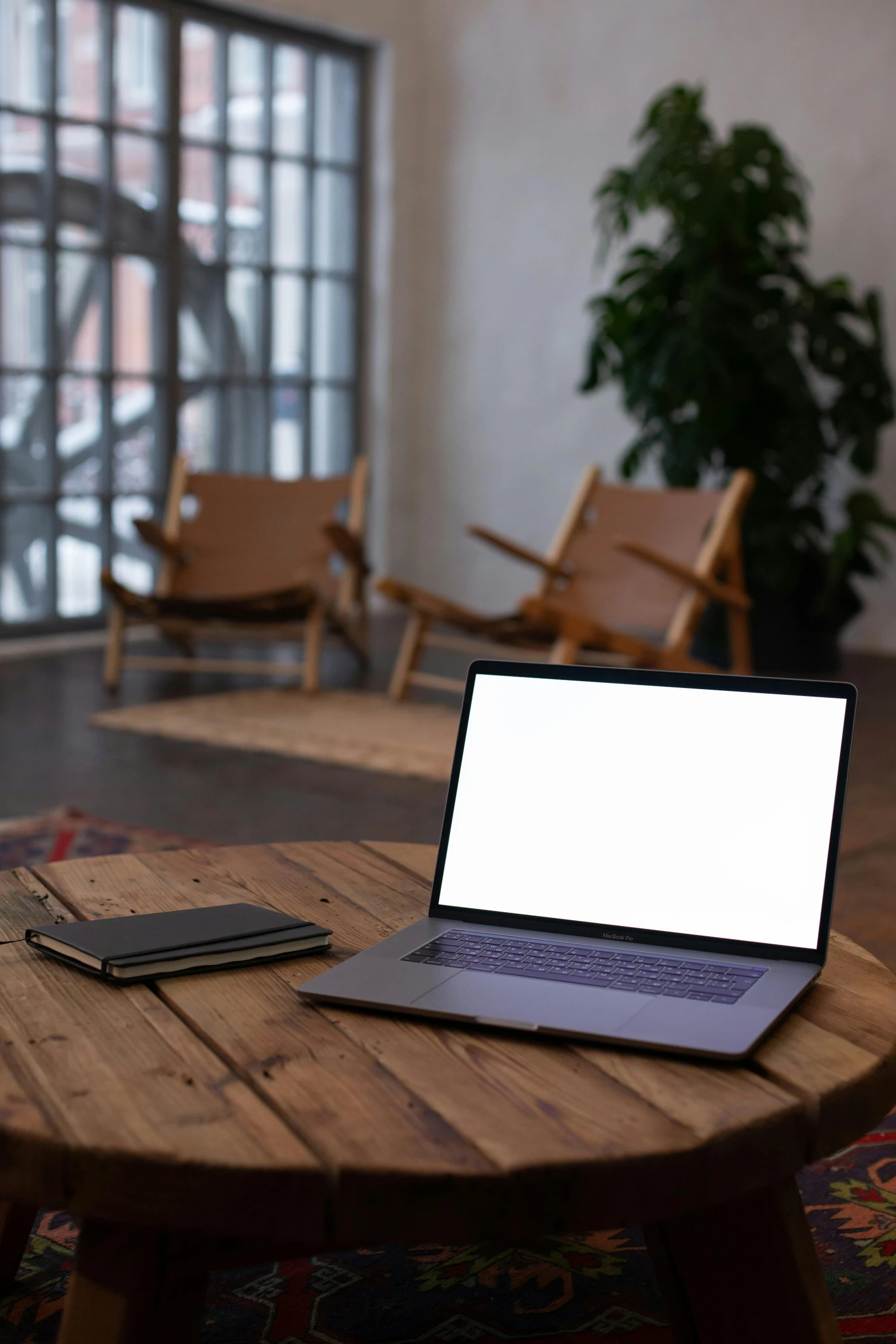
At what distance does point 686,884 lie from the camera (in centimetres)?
116

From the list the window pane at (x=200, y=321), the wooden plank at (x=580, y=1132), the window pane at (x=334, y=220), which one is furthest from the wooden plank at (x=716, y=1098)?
the window pane at (x=334, y=220)

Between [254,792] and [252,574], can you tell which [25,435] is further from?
[254,792]

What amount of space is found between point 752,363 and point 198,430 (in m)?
2.65

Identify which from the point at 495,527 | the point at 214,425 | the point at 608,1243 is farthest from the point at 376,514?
the point at 608,1243

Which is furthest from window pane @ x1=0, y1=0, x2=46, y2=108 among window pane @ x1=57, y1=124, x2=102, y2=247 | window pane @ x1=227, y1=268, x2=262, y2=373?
window pane @ x1=227, y1=268, x2=262, y2=373

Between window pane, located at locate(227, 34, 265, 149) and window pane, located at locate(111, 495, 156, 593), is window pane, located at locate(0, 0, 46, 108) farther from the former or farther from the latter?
window pane, located at locate(111, 495, 156, 593)

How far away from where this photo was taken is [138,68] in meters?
6.20

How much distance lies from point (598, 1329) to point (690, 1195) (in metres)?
0.54

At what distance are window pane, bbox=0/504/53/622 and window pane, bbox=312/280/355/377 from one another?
5.68 ft

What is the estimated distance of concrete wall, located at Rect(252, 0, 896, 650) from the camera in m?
5.94

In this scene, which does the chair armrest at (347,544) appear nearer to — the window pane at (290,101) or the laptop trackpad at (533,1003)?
the window pane at (290,101)

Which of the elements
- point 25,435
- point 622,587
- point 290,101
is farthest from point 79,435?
point 622,587

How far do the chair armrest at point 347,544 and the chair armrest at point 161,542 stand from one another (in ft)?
1.80

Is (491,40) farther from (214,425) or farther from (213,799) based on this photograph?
(213,799)
